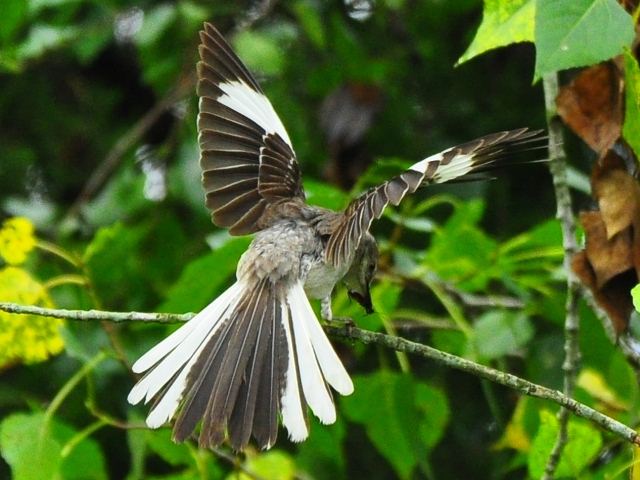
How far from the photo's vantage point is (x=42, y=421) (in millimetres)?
2936

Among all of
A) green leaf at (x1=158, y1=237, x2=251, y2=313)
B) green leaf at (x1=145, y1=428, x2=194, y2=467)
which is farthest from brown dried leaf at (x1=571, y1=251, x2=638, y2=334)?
green leaf at (x1=145, y1=428, x2=194, y2=467)

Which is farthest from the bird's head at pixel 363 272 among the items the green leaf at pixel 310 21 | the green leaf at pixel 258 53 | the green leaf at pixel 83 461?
the green leaf at pixel 310 21

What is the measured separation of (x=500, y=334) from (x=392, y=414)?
1.37 ft

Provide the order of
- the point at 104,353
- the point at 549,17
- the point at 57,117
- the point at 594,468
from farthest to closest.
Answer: the point at 57,117 < the point at 594,468 < the point at 104,353 < the point at 549,17

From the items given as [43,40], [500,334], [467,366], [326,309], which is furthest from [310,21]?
[467,366]

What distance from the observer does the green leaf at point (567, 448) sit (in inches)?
104

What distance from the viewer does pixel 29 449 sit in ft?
9.36

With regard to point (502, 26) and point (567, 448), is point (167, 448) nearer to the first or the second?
point (567, 448)

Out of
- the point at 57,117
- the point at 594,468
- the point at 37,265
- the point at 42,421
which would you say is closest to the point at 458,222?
the point at 594,468

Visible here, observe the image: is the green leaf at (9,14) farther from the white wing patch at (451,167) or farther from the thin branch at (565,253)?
the thin branch at (565,253)

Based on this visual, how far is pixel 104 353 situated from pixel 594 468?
5.83 ft

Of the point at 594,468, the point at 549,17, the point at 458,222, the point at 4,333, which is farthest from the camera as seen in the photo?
the point at 594,468

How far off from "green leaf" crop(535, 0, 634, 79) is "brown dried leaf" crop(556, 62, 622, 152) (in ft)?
1.25

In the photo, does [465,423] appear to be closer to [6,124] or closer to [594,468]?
[594,468]
